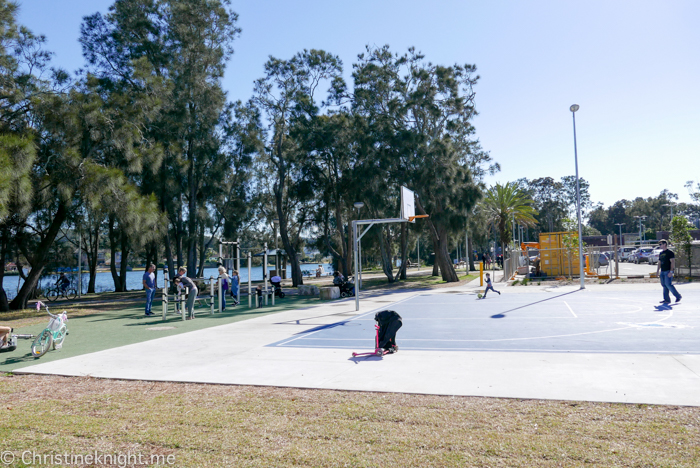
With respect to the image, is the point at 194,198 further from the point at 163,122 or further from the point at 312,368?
the point at 312,368

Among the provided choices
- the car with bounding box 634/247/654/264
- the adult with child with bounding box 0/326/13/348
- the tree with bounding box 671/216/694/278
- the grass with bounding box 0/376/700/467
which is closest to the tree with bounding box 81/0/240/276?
the adult with child with bounding box 0/326/13/348

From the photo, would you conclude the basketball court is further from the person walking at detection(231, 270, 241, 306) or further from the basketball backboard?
the person walking at detection(231, 270, 241, 306)

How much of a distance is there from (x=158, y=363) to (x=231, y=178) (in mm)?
24392

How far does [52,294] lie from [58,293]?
34cm

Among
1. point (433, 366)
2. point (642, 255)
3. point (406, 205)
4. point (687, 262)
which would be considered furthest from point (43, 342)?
point (642, 255)

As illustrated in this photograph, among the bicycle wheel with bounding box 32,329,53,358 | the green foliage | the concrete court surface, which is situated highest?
the green foliage

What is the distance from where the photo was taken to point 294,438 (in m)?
4.80

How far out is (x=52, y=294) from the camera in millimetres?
28672

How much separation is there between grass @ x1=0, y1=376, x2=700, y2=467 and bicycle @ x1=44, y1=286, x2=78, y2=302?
24.9 meters

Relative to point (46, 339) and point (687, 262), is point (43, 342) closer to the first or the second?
point (46, 339)

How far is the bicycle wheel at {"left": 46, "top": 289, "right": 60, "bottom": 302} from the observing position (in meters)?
27.8

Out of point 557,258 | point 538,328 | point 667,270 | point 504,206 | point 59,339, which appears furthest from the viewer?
point 504,206

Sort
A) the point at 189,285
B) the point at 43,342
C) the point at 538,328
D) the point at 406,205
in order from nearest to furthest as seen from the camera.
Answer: the point at 43,342 < the point at 538,328 < the point at 189,285 < the point at 406,205

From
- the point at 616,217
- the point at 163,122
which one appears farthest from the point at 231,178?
the point at 616,217
